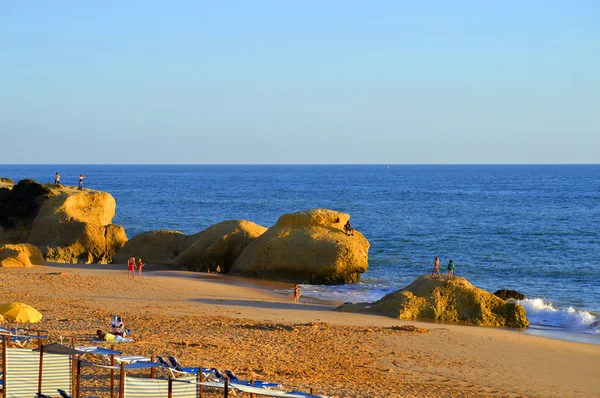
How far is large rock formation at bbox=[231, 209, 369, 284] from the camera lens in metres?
35.0

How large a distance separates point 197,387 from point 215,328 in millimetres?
10170

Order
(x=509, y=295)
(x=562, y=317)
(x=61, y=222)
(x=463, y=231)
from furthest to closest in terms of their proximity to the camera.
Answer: (x=463, y=231), (x=61, y=222), (x=509, y=295), (x=562, y=317)

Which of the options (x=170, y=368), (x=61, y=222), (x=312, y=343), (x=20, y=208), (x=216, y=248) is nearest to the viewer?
(x=170, y=368)

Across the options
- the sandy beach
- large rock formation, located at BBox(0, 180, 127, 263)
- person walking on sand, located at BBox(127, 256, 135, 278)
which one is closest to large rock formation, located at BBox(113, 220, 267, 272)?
large rock formation, located at BBox(0, 180, 127, 263)

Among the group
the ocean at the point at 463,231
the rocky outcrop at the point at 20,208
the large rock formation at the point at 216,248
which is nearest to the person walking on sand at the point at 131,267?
the large rock formation at the point at 216,248

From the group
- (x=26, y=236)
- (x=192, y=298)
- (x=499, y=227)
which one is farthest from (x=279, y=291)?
(x=499, y=227)

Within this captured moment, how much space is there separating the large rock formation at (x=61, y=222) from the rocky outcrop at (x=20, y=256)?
3381 mm

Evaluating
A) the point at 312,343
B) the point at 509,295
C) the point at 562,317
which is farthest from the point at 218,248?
the point at 312,343

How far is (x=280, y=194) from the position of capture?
→ 115312mm

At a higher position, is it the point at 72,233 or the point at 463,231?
the point at 72,233

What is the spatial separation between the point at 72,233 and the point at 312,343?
2453 centimetres

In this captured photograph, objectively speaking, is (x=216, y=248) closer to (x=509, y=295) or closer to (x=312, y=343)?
(x=509, y=295)

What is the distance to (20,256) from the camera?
34531 millimetres

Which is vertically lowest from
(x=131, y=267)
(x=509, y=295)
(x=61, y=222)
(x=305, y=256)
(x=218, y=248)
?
(x=509, y=295)
